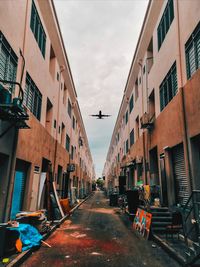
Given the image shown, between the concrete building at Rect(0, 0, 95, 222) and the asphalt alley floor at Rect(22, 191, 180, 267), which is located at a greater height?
the concrete building at Rect(0, 0, 95, 222)

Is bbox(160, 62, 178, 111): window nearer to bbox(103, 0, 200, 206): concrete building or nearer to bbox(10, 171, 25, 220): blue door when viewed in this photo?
bbox(103, 0, 200, 206): concrete building

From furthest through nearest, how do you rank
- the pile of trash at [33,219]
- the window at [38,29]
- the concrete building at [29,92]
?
the window at [38,29] < the pile of trash at [33,219] < the concrete building at [29,92]

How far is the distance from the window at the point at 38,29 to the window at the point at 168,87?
693 centimetres

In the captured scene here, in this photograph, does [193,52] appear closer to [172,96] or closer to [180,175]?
[172,96]

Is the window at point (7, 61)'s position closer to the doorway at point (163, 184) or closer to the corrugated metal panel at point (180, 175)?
the corrugated metal panel at point (180, 175)

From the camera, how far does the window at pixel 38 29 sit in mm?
10500

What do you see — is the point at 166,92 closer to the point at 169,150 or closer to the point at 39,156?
the point at 169,150

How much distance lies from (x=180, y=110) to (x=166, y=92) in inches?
110

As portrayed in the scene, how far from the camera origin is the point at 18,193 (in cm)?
915

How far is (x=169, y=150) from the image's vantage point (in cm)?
1002

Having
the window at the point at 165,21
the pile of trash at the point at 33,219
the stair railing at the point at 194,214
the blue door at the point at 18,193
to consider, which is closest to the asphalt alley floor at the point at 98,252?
the pile of trash at the point at 33,219

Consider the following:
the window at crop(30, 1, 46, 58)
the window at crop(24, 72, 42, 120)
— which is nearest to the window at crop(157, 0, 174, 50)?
the window at crop(30, 1, 46, 58)

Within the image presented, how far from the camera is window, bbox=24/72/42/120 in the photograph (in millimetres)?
9830

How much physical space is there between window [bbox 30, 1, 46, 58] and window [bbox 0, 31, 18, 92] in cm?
332
